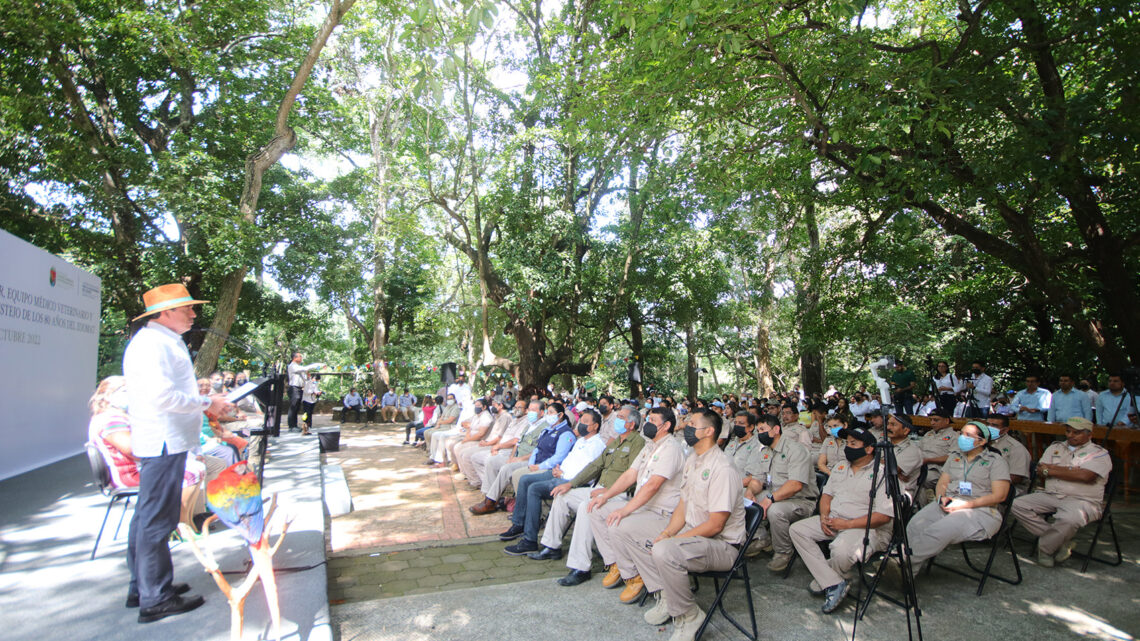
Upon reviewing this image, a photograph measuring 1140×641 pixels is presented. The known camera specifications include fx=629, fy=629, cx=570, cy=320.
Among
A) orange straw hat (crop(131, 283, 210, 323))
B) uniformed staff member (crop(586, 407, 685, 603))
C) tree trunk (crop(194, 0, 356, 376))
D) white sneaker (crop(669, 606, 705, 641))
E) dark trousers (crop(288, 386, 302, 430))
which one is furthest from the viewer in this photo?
dark trousers (crop(288, 386, 302, 430))

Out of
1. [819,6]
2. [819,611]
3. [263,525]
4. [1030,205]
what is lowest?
[819,611]

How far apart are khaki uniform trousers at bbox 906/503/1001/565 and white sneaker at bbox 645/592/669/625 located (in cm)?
174

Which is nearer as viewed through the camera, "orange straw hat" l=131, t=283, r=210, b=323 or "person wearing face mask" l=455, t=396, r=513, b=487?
"orange straw hat" l=131, t=283, r=210, b=323

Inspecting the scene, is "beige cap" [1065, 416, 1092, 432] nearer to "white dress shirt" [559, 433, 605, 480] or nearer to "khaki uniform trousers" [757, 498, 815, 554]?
"khaki uniform trousers" [757, 498, 815, 554]

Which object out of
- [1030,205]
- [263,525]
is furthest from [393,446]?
[1030,205]

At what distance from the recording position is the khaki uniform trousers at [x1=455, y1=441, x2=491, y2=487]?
806cm

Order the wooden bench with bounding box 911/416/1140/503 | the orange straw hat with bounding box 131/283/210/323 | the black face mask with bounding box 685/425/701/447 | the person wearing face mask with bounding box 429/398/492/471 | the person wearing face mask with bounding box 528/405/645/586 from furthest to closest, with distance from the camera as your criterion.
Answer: the person wearing face mask with bounding box 429/398/492/471
the wooden bench with bounding box 911/416/1140/503
the person wearing face mask with bounding box 528/405/645/586
the black face mask with bounding box 685/425/701/447
the orange straw hat with bounding box 131/283/210/323

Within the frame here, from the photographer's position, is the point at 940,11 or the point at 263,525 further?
the point at 940,11

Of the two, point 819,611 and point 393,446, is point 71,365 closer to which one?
point 393,446

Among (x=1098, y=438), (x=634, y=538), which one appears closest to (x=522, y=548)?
(x=634, y=538)

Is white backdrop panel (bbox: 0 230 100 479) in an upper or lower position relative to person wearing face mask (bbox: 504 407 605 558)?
upper

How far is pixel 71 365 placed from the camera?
835 cm

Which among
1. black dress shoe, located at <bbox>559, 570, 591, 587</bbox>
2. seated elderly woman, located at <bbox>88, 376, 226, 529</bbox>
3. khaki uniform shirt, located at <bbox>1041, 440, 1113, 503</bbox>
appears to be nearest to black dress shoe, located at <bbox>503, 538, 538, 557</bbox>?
black dress shoe, located at <bbox>559, 570, 591, 587</bbox>

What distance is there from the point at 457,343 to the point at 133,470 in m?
21.0
